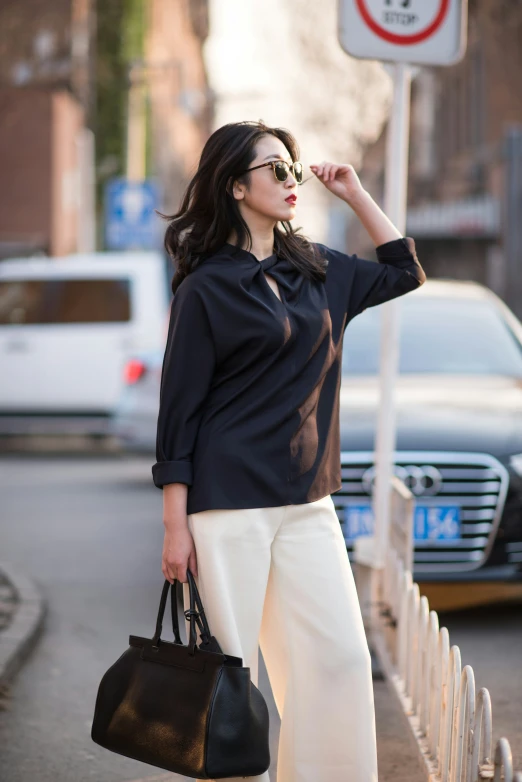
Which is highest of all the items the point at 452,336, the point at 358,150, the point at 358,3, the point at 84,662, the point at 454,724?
the point at 358,150

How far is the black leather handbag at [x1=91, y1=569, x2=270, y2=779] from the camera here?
3.03 meters

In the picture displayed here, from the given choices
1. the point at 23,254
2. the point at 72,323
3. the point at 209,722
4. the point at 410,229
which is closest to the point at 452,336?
the point at 209,722

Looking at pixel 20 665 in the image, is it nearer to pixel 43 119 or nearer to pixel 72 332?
pixel 72 332

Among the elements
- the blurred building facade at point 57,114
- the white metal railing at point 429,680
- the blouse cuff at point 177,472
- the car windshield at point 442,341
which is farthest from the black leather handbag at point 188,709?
the blurred building facade at point 57,114

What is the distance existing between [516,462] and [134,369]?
22.4 feet

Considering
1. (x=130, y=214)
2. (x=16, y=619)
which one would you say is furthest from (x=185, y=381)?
(x=130, y=214)

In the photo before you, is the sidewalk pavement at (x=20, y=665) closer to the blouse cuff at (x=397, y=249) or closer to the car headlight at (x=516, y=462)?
Result: the car headlight at (x=516, y=462)

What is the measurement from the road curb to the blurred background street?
61 mm

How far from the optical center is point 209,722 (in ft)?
9.88

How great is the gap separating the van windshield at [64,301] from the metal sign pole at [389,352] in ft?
28.2

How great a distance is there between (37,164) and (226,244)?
84.4 feet

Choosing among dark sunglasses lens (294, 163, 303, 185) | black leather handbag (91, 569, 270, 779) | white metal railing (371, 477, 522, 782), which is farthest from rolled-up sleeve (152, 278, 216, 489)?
white metal railing (371, 477, 522, 782)

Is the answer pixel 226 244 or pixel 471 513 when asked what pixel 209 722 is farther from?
pixel 471 513

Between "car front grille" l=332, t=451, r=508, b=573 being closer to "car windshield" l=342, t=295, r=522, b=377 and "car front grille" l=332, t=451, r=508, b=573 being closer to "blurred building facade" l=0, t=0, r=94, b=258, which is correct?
"car windshield" l=342, t=295, r=522, b=377
